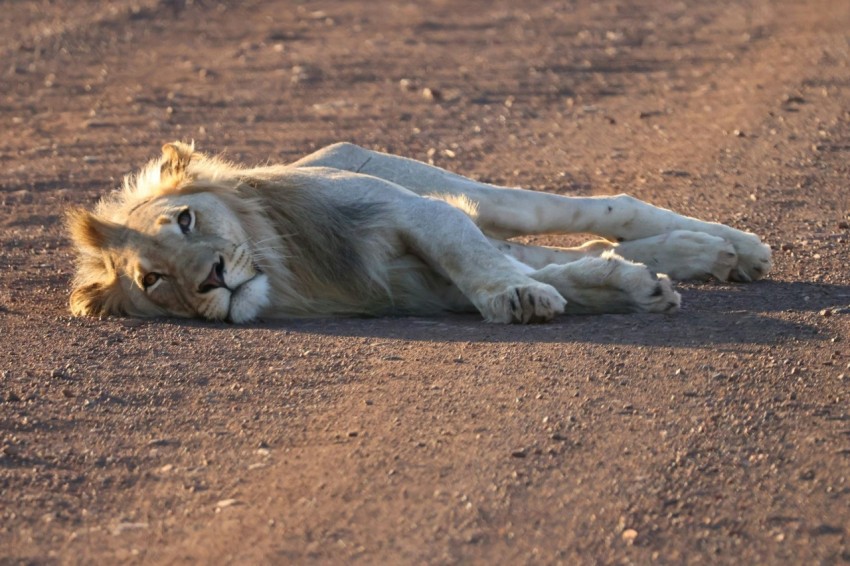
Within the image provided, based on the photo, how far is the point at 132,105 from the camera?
9922 mm

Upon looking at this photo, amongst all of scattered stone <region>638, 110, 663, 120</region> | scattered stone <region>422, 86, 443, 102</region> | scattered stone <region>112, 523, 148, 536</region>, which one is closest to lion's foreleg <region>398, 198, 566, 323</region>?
scattered stone <region>112, 523, 148, 536</region>

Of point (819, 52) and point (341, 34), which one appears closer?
point (819, 52)

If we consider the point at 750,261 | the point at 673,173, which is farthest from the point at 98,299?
the point at 673,173

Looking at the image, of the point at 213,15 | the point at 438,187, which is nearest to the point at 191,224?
the point at 438,187

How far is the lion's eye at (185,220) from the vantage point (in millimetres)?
4965

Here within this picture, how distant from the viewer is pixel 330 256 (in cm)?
520

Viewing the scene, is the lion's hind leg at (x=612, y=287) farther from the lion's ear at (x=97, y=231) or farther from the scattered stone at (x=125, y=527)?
the scattered stone at (x=125, y=527)

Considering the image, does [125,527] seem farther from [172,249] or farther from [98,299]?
[98,299]

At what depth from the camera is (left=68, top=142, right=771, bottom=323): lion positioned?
490 centimetres

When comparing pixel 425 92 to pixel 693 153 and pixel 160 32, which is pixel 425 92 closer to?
pixel 693 153

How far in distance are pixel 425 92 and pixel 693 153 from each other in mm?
2599

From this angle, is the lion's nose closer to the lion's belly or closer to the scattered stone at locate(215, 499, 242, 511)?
the lion's belly

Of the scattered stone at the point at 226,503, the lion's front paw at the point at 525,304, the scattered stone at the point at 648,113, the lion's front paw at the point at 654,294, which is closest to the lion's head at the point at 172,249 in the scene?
the lion's front paw at the point at 525,304

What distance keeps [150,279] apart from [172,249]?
0.20 meters
